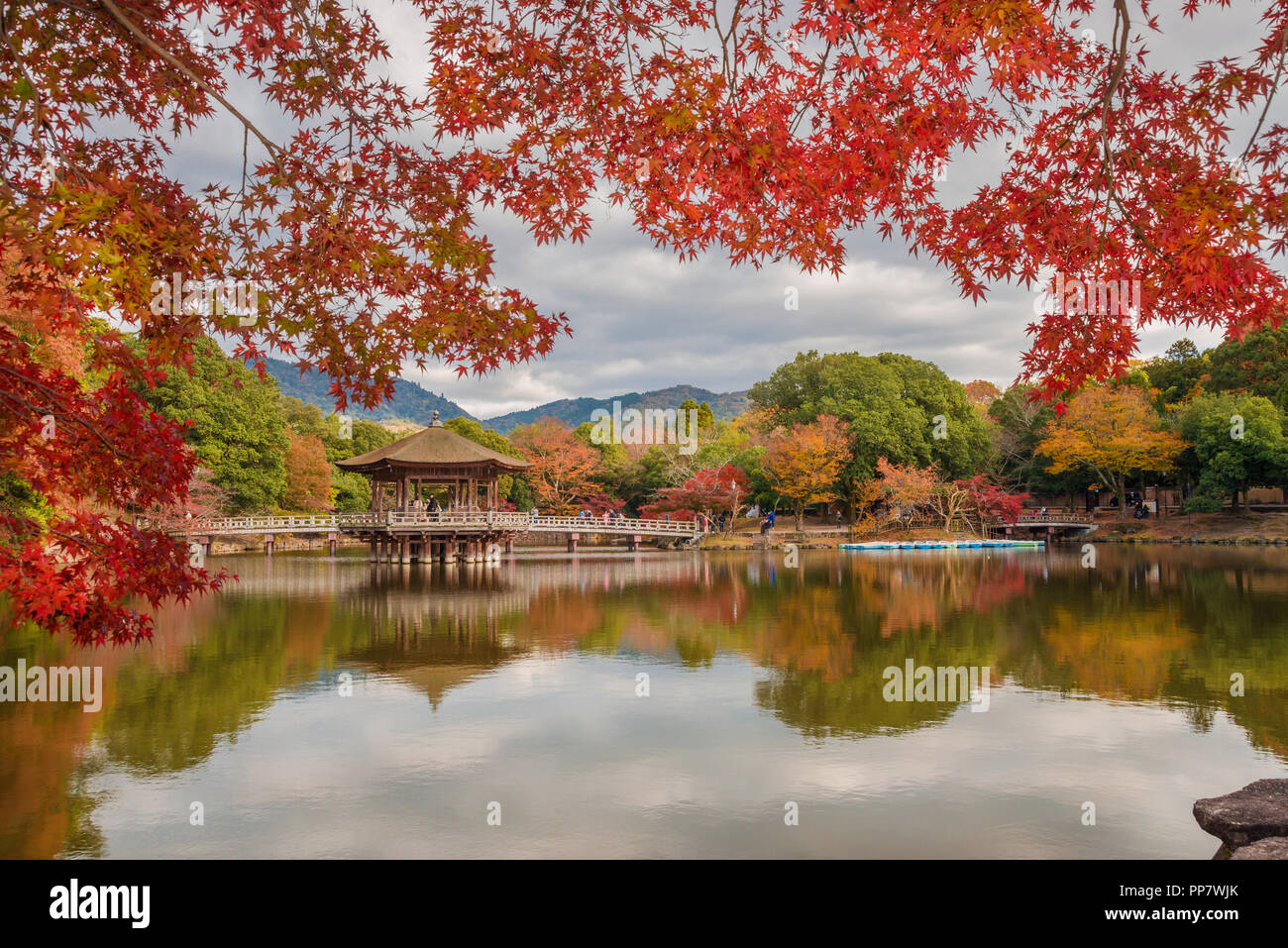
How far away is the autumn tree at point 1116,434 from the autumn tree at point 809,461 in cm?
906

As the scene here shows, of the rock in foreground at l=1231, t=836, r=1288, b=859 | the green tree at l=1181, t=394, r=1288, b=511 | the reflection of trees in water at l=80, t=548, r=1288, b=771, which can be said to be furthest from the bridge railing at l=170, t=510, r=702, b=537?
the rock in foreground at l=1231, t=836, r=1288, b=859

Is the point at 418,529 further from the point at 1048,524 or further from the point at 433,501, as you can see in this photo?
the point at 1048,524

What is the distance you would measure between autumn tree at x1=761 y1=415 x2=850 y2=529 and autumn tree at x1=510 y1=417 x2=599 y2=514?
946 centimetres

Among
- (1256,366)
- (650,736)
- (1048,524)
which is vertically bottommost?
(650,736)

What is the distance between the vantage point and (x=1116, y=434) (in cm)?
3419

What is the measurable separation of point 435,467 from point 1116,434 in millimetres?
27649

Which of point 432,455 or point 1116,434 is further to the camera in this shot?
point 1116,434

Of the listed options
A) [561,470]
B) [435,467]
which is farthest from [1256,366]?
[435,467]

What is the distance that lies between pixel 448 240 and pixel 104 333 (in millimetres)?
1671

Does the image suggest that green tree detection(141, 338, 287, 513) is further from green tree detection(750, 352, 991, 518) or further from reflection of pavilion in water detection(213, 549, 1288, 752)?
green tree detection(750, 352, 991, 518)
